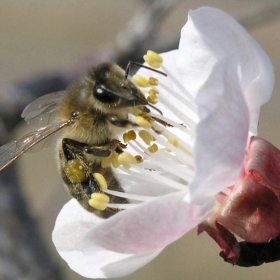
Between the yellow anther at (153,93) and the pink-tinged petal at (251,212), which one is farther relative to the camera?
the yellow anther at (153,93)

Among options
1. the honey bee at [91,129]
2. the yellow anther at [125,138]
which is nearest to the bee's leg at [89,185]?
the honey bee at [91,129]

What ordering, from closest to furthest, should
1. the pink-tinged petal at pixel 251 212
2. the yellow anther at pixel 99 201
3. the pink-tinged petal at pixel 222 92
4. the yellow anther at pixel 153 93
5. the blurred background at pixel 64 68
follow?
1. the pink-tinged petal at pixel 222 92
2. the pink-tinged petal at pixel 251 212
3. the yellow anther at pixel 99 201
4. the yellow anther at pixel 153 93
5. the blurred background at pixel 64 68

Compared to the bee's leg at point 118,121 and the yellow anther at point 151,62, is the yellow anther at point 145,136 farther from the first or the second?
the yellow anther at point 151,62

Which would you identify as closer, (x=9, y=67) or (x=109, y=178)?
(x=109, y=178)

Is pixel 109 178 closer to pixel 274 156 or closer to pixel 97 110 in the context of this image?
pixel 97 110

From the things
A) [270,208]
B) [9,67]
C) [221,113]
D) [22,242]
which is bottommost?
[9,67]

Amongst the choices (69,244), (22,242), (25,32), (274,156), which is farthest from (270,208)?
(25,32)

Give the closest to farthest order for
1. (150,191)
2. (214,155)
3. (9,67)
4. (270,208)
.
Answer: (214,155) < (270,208) < (150,191) < (9,67)
